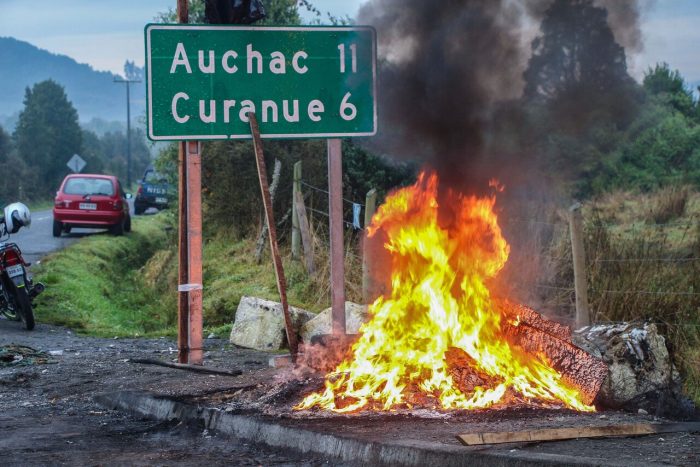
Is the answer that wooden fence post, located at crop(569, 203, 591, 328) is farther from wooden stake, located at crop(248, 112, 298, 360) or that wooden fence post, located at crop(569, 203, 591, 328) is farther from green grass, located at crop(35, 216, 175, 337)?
green grass, located at crop(35, 216, 175, 337)

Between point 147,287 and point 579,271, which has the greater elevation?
point 579,271

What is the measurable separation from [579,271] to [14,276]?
653cm

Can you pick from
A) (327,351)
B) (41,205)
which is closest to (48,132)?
(41,205)

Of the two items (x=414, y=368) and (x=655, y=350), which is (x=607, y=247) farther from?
(x=414, y=368)

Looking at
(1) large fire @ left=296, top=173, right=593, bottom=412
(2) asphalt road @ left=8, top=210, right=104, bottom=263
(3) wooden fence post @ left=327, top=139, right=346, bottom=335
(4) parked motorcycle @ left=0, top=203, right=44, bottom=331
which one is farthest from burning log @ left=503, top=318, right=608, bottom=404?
(2) asphalt road @ left=8, top=210, right=104, bottom=263

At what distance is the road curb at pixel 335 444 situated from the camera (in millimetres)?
5031

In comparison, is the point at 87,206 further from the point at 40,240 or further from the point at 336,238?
the point at 336,238

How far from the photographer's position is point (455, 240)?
309 inches

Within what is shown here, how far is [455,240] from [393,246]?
471 millimetres

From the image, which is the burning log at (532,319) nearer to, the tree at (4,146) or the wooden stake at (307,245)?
the wooden stake at (307,245)

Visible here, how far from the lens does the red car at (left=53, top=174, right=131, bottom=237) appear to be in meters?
27.9

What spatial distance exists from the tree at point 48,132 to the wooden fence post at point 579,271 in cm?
6405

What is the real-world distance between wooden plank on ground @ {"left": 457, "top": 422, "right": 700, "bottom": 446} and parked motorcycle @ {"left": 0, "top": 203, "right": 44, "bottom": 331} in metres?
8.13

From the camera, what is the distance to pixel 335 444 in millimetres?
5684
